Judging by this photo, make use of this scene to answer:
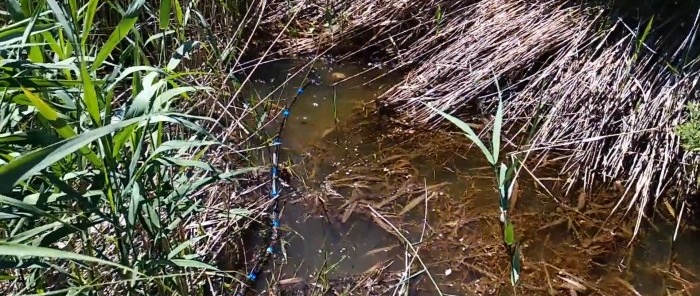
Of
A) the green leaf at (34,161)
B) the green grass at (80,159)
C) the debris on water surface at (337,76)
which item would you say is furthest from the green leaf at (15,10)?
the debris on water surface at (337,76)

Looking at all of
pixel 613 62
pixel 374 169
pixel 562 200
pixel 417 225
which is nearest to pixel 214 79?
pixel 374 169

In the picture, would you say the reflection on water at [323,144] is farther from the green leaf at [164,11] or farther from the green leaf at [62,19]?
the green leaf at [62,19]

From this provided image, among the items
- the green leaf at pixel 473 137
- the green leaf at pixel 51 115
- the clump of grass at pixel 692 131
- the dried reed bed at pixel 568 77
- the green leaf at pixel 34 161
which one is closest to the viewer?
the green leaf at pixel 34 161

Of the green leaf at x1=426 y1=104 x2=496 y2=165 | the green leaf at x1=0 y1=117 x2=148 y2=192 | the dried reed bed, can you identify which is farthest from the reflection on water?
the green leaf at x1=0 y1=117 x2=148 y2=192

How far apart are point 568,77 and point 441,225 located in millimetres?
739

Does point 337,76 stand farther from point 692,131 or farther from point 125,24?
point 125,24

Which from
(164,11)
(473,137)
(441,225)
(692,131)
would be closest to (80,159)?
(164,11)

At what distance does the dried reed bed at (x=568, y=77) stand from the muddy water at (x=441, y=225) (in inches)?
4.5

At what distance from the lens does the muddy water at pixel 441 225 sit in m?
2.01

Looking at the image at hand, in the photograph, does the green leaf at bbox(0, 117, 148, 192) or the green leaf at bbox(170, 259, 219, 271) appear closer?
the green leaf at bbox(0, 117, 148, 192)

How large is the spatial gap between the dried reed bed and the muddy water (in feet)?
0.38

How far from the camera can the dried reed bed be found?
2.22 metres

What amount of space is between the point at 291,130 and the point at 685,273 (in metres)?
1.42

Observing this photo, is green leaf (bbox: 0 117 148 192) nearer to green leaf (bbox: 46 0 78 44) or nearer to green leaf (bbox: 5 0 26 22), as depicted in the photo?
green leaf (bbox: 46 0 78 44)
